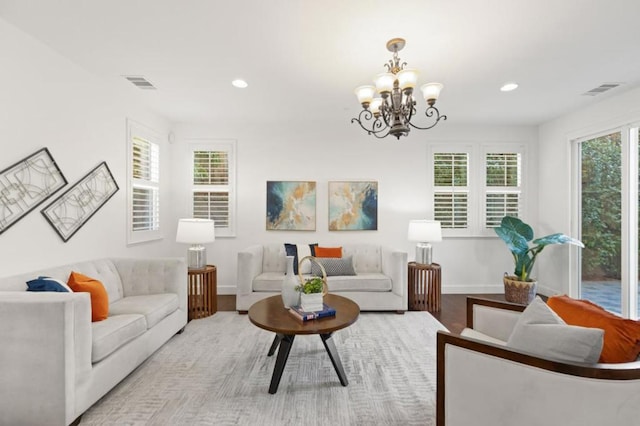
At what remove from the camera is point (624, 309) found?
3.65 meters

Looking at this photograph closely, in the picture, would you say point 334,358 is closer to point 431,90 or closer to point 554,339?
point 554,339

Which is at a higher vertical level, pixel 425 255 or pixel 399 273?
Result: pixel 425 255

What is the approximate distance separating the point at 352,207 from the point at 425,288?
1607mm

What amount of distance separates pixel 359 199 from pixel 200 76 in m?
2.80

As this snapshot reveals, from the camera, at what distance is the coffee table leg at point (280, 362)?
2184 millimetres

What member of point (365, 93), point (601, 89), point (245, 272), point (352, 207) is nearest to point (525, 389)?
point (365, 93)

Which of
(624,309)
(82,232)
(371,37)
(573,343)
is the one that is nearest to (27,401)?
(82,232)

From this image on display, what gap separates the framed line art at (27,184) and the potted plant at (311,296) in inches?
89.4

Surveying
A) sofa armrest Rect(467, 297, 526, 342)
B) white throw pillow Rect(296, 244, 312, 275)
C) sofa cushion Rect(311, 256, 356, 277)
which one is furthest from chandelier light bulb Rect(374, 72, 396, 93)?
white throw pillow Rect(296, 244, 312, 275)

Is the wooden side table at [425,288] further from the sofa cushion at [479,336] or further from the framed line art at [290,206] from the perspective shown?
the sofa cushion at [479,336]

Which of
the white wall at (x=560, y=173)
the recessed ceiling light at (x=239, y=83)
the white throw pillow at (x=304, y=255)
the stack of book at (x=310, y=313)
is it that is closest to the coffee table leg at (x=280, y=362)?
the stack of book at (x=310, y=313)

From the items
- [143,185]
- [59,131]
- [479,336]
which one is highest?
[59,131]

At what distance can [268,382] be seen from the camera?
2.33m

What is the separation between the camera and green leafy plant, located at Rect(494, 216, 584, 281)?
4066 millimetres
